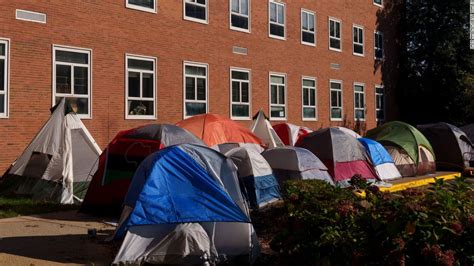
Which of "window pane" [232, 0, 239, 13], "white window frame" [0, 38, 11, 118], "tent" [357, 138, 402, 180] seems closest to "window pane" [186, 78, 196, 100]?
"window pane" [232, 0, 239, 13]

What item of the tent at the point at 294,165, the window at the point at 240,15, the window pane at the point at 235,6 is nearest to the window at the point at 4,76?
the tent at the point at 294,165

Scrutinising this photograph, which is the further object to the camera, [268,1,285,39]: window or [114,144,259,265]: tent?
[268,1,285,39]: window

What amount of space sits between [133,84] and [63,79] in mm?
2818

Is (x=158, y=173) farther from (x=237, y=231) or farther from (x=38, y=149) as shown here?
(x=38, y=149)

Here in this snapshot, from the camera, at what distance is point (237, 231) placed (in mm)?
8406

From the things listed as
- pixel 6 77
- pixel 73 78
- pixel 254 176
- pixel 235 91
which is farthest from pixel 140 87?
pixel 254 176

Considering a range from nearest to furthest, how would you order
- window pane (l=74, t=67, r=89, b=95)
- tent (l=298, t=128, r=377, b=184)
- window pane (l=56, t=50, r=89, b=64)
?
window pane (l=56, t=50, r=89, b=64)
tent (l=298, t=128, r=377, b=184)
window pane (l=74, t=67, r=89, b=95)

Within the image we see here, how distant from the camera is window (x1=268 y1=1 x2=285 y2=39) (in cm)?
2594

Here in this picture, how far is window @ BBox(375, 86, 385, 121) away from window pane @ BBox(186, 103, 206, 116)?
16.3m

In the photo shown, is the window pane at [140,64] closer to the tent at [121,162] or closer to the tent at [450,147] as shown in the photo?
the tent at [121,162]

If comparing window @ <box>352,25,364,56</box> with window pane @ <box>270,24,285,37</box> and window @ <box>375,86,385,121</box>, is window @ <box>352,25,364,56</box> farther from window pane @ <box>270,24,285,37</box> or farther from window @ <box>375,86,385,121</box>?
window pane @ <box>270,24,285,37</box>

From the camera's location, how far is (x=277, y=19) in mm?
26375

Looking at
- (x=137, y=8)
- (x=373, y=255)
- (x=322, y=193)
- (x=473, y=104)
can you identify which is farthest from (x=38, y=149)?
(x=473, y=104)

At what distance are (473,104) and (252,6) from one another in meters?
17.9
